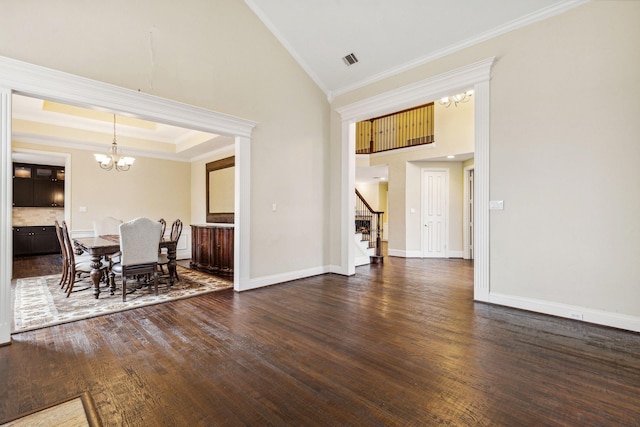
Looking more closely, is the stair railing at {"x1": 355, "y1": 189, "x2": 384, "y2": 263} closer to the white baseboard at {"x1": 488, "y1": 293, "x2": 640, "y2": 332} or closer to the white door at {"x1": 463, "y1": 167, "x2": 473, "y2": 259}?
the white door at {"x1": 463, "y1": 167, "x2": 473, "y2": 259}

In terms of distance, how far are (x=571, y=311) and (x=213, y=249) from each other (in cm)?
563

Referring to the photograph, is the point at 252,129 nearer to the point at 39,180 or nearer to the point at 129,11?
the point at 129,11

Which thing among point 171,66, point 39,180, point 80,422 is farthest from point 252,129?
point 39,180

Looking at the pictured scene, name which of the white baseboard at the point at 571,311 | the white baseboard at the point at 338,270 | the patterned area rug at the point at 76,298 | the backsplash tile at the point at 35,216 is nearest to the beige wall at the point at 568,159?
the white baseboard at the point at 571,311

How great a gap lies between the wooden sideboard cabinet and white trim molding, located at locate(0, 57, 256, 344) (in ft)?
4.06

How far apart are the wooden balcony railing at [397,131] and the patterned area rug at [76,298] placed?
5928mm

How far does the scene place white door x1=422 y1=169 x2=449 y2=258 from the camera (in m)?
7.87

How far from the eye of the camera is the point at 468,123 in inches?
269

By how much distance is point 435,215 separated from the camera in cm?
791

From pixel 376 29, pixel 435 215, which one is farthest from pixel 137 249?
pixel 435 215

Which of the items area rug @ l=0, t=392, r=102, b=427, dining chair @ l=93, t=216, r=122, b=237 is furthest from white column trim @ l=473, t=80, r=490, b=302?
dining chair @ l=93, t=216, r=122, b=237

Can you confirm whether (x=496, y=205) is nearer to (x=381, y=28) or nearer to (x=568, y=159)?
(x=568, y=159)

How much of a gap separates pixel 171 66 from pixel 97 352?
3.32m

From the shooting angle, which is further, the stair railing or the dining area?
the stair railing
